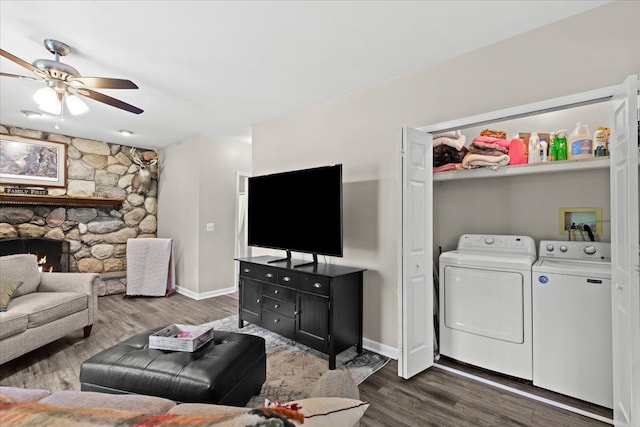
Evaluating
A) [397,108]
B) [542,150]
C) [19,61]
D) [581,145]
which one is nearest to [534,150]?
[542,150]

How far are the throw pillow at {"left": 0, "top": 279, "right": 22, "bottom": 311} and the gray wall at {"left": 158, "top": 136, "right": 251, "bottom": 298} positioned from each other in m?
2.13

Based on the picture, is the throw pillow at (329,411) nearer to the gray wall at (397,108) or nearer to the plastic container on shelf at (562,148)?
the gray wall at (397,108)

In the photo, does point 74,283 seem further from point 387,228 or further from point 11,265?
point 387,228

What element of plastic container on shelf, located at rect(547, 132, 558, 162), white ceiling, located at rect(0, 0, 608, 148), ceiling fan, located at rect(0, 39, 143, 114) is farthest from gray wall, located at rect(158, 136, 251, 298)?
plastic container on shelf, located at rect(547, 132, 558, 162)

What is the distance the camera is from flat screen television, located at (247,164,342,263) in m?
2.85

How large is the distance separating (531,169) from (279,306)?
2428mm

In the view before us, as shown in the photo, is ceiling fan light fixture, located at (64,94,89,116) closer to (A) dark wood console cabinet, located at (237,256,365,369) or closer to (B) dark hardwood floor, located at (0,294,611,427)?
(A) dark wood console cabinet, located at (237,256,365,369)

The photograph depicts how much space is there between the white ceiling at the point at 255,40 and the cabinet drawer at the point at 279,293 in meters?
1.96

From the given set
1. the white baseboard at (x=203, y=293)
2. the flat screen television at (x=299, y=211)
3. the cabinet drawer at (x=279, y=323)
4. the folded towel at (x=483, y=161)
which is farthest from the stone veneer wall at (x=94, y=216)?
the folded towel at (x=483, y=161)

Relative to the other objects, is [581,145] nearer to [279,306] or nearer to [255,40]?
[255,40]

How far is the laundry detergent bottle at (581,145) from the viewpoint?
223cm

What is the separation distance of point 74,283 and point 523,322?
13.4 feet

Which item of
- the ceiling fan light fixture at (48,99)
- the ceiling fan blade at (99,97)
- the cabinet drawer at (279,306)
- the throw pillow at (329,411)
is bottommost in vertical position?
the cabinet drawer at (279,306)

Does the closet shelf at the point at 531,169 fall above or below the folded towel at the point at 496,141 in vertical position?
below
